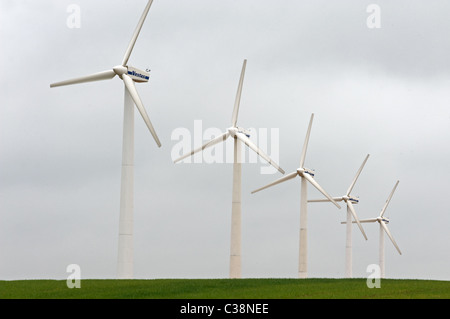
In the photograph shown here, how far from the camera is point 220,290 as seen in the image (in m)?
49.2

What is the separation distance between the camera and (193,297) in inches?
1732

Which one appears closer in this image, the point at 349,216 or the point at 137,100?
the point at 137,100

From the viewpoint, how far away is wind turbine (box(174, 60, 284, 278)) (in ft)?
246

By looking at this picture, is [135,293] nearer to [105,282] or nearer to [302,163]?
[105,282]

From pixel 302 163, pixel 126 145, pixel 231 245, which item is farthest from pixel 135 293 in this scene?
pixel 302 163

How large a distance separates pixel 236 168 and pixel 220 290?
28.8 m

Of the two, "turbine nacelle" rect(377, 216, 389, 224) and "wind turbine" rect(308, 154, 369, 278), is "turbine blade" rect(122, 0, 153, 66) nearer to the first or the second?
"wind turbine" rect(308, 154, 369, 278)

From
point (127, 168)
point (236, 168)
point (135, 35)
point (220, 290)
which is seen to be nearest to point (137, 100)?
point (127, 168)

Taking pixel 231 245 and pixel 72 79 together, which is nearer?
pixel 72 79

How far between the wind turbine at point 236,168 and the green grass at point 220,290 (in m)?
17.0

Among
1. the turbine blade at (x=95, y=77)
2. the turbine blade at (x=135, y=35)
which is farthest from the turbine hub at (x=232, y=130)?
the turbine blade at (x=95, y=77)

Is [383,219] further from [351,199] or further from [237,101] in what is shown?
[237,101]

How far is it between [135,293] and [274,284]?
487 inches

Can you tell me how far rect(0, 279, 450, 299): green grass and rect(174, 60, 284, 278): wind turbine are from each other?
1697cm
